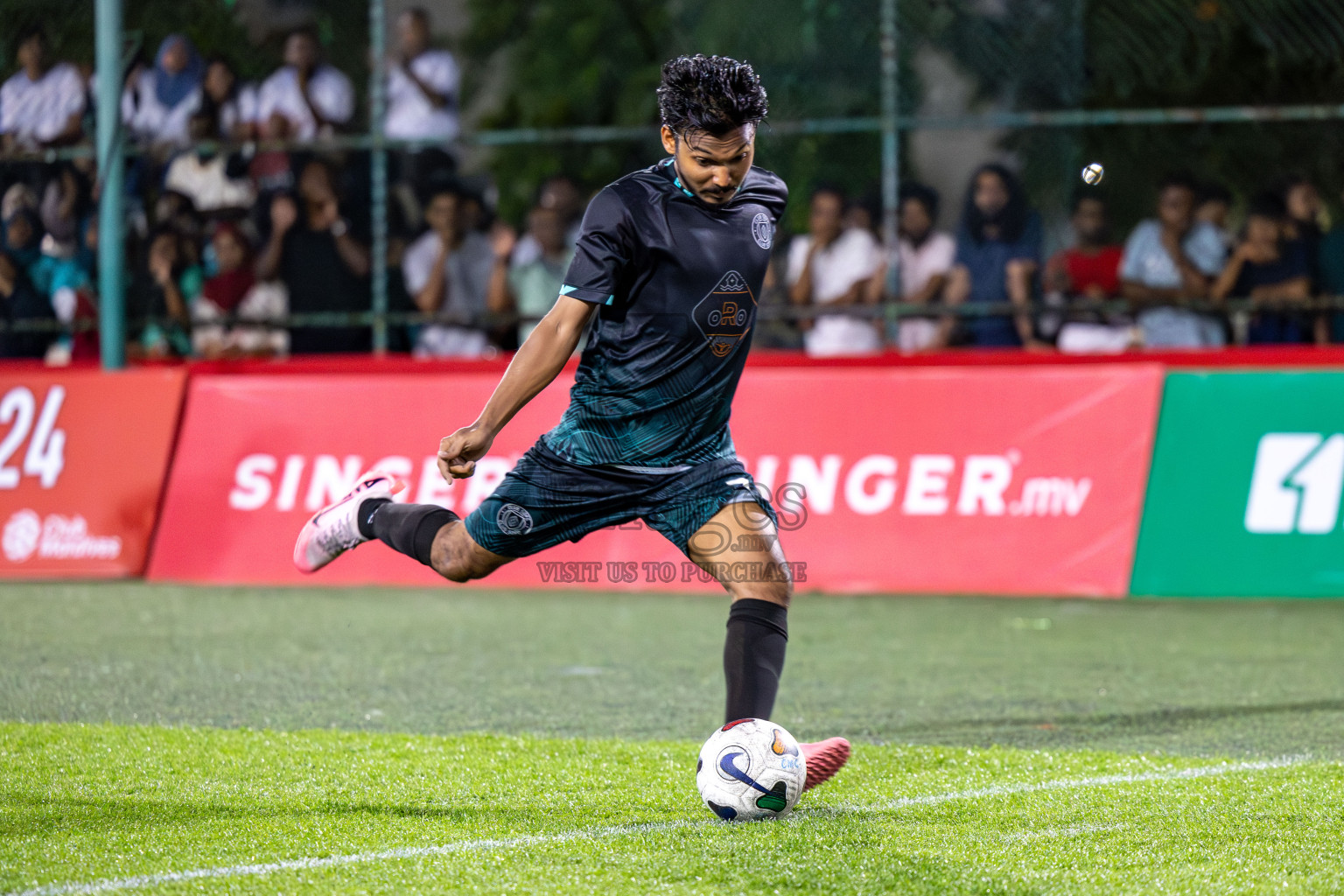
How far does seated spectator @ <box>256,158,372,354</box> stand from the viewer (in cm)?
1211

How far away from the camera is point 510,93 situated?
A: 17.5 m

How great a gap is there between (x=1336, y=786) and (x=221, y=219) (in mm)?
9353

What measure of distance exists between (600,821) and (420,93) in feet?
28.7

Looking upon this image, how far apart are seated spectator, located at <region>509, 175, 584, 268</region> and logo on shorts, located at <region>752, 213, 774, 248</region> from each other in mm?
7193

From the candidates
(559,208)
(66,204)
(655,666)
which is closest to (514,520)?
(655,666)

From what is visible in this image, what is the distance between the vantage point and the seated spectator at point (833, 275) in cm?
1125

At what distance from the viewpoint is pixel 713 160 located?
4469 mm

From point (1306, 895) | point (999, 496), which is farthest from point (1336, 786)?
point (999, 496)

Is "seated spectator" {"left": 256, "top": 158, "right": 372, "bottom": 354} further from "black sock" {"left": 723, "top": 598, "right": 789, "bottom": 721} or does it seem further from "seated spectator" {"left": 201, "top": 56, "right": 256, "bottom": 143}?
"black sock" {"left": 723, "top": 598, "right": 789, "bottom": 721}

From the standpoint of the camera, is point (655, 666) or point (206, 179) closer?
point (655, 666)

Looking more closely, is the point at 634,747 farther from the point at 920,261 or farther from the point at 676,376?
the point at 920,261

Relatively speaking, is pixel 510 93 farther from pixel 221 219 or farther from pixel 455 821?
pixel 455 821

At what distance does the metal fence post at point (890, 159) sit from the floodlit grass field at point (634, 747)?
2744 millimetres

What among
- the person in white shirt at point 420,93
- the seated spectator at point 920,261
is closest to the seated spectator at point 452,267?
the person in white shirt at point 420,93
